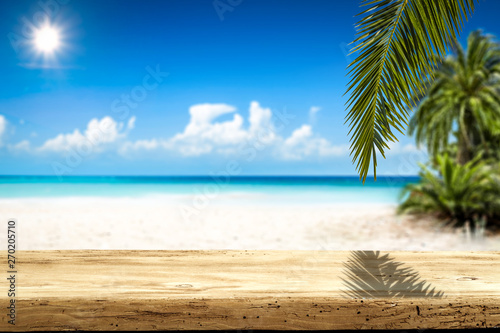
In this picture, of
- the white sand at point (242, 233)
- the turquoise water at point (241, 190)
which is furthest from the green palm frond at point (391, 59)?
the turquoise water at point (241, 190)

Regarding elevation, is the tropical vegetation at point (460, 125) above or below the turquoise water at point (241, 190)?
above

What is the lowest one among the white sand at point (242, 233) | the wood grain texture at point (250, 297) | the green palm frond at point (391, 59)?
the white sand at point (242, 233)

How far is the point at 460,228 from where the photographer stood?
23.0 feet

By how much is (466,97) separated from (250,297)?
439 inches

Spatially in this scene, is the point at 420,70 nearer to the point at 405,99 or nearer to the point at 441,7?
the point at 405,99

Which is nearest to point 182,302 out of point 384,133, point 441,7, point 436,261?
point 436,261

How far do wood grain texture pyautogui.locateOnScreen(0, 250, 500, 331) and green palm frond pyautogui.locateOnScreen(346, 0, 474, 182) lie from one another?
59 centimetres

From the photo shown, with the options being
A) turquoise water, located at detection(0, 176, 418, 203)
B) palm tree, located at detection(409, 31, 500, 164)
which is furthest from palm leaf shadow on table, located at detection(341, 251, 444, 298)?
turquoise water, located at detection(0, 176, 418, 203)

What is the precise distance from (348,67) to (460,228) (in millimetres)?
6830

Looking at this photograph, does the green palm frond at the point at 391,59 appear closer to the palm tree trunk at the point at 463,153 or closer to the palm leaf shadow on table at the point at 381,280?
the palm leaf shadow on table at the point at 381,280

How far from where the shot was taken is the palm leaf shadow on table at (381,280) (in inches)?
41.6

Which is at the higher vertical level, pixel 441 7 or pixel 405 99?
pixel 441 7

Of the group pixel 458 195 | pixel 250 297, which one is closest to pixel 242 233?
pixel 458 195

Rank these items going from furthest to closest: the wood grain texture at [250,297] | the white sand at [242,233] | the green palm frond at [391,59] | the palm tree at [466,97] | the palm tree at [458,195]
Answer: the palm tree at [466,97] → the palm tree at [458,195] → the white sand at [242,233] → the green palm frond at [391,59] → the wood grain texture at [250,297]
